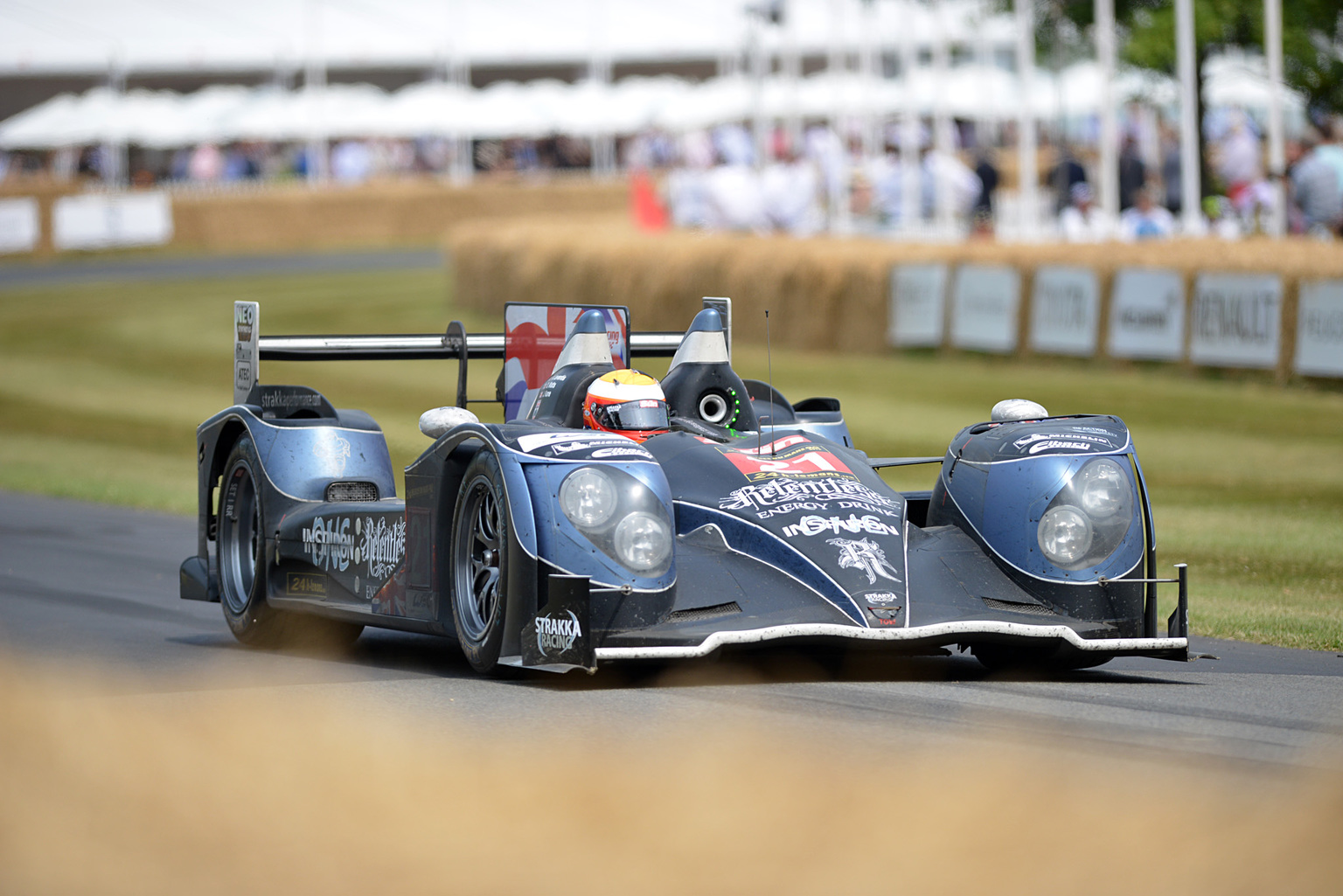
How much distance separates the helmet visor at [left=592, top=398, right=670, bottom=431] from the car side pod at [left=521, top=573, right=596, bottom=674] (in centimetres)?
136

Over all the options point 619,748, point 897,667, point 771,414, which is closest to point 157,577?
point 771,414

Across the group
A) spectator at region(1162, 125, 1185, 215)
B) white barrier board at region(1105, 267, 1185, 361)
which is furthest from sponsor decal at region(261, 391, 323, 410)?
spectator at region(1162, 125, 1185, 215)

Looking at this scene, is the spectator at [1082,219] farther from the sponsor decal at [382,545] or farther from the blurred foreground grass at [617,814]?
the blurred foreground grass at [617,814]

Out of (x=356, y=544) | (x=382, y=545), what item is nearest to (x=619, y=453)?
(x=382, y=545)

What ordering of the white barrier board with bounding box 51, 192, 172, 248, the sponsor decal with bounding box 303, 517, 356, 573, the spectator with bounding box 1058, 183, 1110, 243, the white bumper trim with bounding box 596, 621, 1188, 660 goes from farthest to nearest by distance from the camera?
the white barrier board with bounding box 51, 192, 172, 248 → the spectator with bounding box 1058, 183, 1110, 243 → the sponsor decal with bounding box 303, 517, 356, 573 → the white bumper trim with bounding box 596, 621, 1188, 660

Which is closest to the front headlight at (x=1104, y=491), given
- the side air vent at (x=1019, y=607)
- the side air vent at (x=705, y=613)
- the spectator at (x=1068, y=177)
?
Result: the side air vent at (x=1019, y=607)

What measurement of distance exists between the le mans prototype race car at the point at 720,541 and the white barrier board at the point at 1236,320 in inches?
469

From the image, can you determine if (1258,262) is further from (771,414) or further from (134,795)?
(134,795)

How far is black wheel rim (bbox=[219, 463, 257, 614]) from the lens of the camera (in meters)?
9.40

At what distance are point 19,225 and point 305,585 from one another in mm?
38893

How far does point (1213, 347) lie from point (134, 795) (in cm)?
1705

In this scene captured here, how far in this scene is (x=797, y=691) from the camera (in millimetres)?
6945

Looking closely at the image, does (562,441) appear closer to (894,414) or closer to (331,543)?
(331,543)

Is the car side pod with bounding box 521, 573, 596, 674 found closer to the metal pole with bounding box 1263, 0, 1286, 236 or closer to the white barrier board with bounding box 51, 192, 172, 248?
the metal pole with bounding box 1263, 0, 1286, 236
